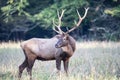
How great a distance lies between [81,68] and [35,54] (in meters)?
1.41

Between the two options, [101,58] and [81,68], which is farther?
[101,58]

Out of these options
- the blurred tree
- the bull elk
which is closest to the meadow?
the bull elk

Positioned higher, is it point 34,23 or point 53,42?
point 53,42

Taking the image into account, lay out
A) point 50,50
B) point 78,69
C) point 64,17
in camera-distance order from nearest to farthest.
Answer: point 50,50 → point 78,69 → point 64,17

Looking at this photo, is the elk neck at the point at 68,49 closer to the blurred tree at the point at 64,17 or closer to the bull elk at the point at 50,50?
the bull elk at the point at 50,50

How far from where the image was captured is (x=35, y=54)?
1086 cm

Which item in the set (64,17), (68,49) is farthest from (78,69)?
(64,17)

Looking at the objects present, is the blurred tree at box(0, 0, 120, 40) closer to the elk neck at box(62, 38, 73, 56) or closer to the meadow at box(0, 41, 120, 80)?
the meadow at box(0, 41, 120, 80)

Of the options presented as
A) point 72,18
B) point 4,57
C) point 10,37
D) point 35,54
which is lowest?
point 10,37

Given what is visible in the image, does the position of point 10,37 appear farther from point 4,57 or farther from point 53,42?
point 53,42

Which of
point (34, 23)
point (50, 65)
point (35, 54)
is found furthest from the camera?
point (34, 23)

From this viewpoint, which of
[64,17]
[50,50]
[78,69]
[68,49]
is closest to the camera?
[68,49]

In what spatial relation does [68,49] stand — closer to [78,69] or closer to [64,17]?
[78,69]

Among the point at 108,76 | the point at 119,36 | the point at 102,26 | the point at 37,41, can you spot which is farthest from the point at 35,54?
the point at 102,26
